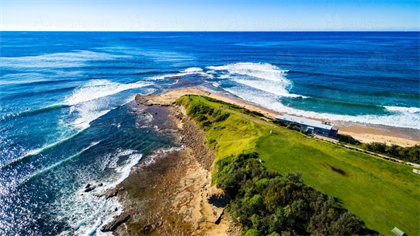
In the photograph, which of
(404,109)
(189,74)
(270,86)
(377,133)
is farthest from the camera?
(189,74)

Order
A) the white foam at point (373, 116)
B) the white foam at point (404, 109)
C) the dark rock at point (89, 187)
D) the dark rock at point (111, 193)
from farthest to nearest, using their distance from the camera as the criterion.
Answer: the white foam at point (404, 109) < the white foam at point (373, 116) < the dark rock at point (89, 187) < the dark rock at point (111, 193)

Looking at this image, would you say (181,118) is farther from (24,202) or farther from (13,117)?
(13,117)

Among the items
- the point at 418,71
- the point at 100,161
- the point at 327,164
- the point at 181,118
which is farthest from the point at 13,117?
the point at 418,71

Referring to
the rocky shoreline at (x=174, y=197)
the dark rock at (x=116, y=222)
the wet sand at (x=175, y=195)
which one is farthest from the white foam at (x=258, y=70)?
the dark rock at (x=116, y=222)

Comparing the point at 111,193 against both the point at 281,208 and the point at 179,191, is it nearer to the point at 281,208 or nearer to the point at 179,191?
the point at 179,191

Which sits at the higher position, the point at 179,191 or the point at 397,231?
the point at 397,231

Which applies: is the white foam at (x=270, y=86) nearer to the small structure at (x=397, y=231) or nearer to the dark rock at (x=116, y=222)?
the small structure at (x=397, y=231)

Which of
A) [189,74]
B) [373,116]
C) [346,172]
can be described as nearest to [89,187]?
[346,172]

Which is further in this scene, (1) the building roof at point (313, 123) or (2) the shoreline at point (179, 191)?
(1) the building roof at point (313, 123)
